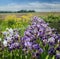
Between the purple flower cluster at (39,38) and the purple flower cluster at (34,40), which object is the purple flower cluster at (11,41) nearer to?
the purple flower cluster at (34,40)

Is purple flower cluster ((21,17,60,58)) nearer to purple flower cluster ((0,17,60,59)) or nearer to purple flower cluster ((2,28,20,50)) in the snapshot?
purple flower cluster ((0,17,60,59))

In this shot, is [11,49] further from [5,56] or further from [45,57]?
[45,57]

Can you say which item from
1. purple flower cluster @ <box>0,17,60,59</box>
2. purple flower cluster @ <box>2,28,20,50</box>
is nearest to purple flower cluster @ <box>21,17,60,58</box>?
purple flower cluster @ <box>0,17,60,59</box>

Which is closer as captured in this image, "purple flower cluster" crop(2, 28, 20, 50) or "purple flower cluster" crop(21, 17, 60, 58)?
"purple flower cluster" crop(21, 17, 60, 58)

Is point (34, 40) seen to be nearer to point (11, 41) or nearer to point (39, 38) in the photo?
point (39, 38)

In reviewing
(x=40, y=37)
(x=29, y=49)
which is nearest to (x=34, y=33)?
(x=40, y=37)

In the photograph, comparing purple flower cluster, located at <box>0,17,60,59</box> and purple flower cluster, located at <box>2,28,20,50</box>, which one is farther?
purple flower cluster, located at <box>2,28,20,50</box>

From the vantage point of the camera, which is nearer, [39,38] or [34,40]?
[34,40]

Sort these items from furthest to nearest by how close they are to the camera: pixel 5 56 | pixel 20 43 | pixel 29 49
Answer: pixel 5 56
pixel 20 43
pixel 29 49

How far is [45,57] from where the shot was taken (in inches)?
197

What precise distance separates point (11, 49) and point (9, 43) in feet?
0.36

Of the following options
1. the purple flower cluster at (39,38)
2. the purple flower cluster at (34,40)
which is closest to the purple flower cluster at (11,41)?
the purple flower cluster at (34,40)

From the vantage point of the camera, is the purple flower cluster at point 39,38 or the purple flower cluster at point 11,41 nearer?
the purple flower cluster at point 39,38

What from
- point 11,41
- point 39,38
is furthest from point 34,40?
point 11,41
